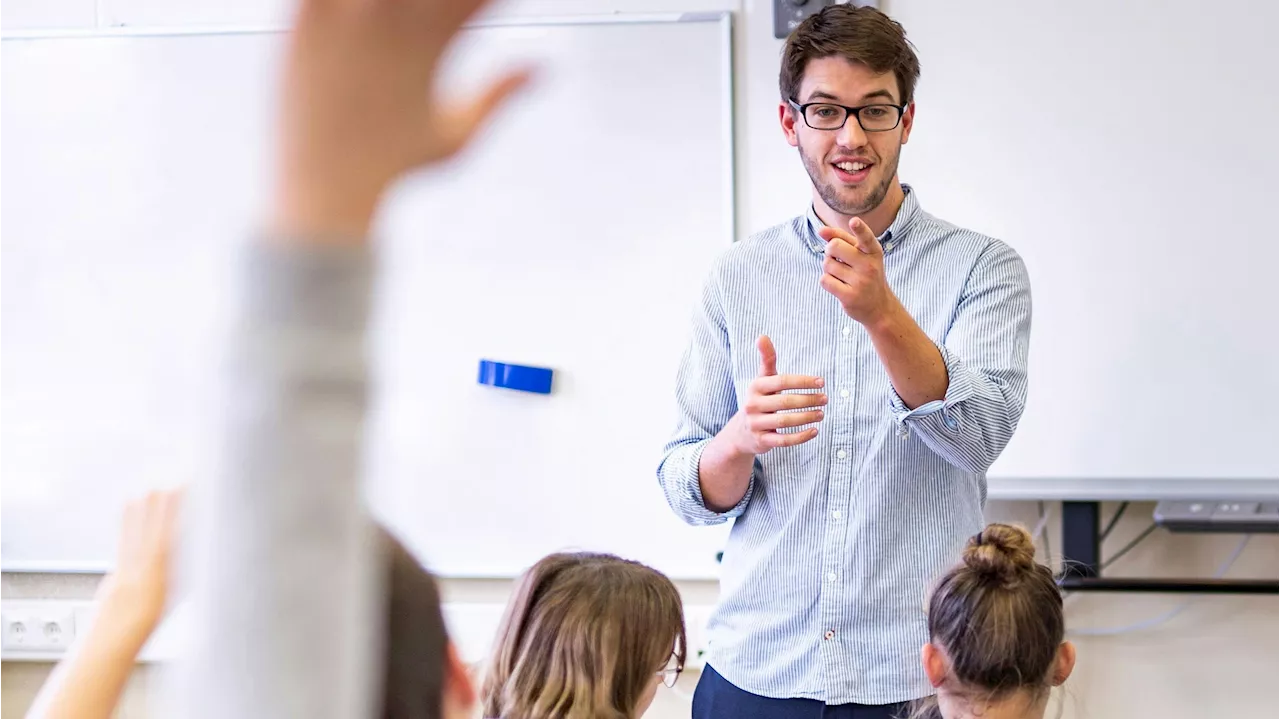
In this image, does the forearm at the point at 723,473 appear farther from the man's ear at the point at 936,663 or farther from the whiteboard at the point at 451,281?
the whiteboard at the point at 451,281

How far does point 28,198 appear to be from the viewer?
9.23 ft

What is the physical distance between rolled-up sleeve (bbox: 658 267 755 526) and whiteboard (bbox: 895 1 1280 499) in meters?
0.91

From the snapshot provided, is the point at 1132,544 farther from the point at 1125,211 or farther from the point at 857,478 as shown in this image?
the point at 857,478

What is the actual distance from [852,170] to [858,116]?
0.26 feet

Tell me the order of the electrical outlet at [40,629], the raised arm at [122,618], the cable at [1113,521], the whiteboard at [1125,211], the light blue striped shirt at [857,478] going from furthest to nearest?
the electrical outlet at [40,629]
the cable at [1113,521]
the whiteboard at [1125,211]
the light blue striped shirt at [857,478]
the raised arm at [122,618]

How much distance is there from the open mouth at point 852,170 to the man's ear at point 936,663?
67cm

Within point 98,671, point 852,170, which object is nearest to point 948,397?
point 852,170

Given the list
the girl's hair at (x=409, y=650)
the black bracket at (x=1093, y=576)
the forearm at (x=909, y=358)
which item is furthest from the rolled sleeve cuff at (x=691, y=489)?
the black bracket at (x=1093, y=576)

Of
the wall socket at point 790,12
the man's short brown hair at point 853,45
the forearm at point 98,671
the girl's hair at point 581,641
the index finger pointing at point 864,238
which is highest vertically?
the wall socket at point 790,12

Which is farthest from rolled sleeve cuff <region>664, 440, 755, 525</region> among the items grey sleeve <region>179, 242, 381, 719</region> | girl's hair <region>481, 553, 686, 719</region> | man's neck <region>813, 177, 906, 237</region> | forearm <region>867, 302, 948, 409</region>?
grey sleeve <region>179, 242, 381, 719</region>

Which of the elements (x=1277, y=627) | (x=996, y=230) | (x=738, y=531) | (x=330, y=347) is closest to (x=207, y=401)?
(x=330, y=347)

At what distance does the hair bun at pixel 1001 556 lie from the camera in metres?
1.53

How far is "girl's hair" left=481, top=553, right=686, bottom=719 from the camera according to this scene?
1386mm

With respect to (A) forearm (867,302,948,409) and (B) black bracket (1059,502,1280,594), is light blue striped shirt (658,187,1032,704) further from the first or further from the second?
(B) black bracket (1059,502,1280,594)
